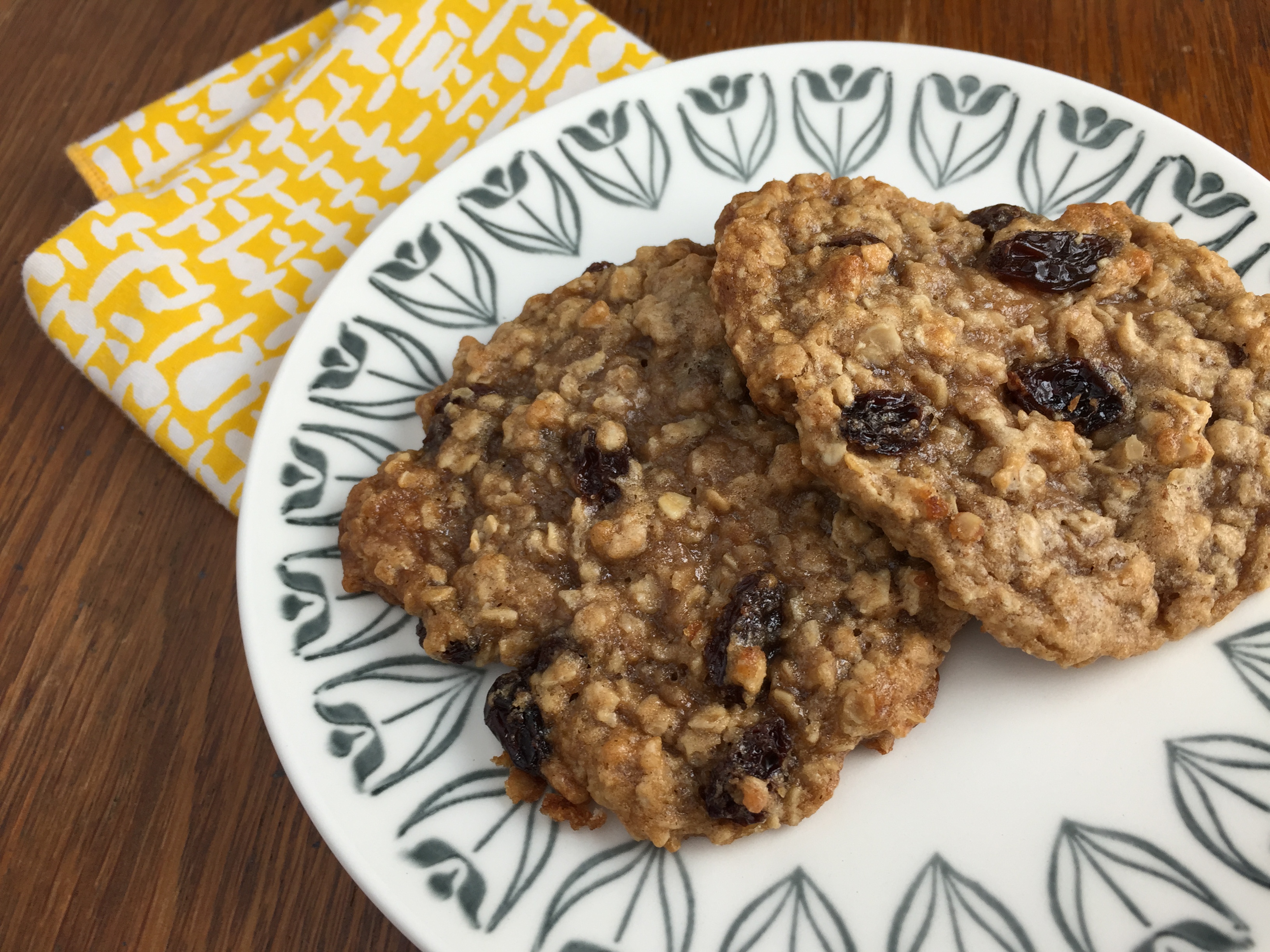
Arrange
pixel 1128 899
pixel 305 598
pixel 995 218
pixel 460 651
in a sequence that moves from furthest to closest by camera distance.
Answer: pixel 305 598 → pixel 995 218 → pixel 460 651 → pixel 1128 899

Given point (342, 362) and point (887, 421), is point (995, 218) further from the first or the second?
point (342, 362)

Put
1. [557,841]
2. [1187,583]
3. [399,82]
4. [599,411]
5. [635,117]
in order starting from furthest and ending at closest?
[399,82] → [635,117] → [599,411] → [557,841] → [1187,583]

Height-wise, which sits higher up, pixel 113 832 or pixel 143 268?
pixel 143 268

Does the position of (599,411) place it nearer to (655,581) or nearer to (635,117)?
(655,581)

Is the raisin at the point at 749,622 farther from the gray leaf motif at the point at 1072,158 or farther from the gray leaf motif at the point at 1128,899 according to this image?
the gray leaf motif at the point at 1072,158

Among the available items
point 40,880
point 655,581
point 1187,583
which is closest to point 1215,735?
point 1187,583

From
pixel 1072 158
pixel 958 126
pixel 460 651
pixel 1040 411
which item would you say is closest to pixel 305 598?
pixel 460 651
